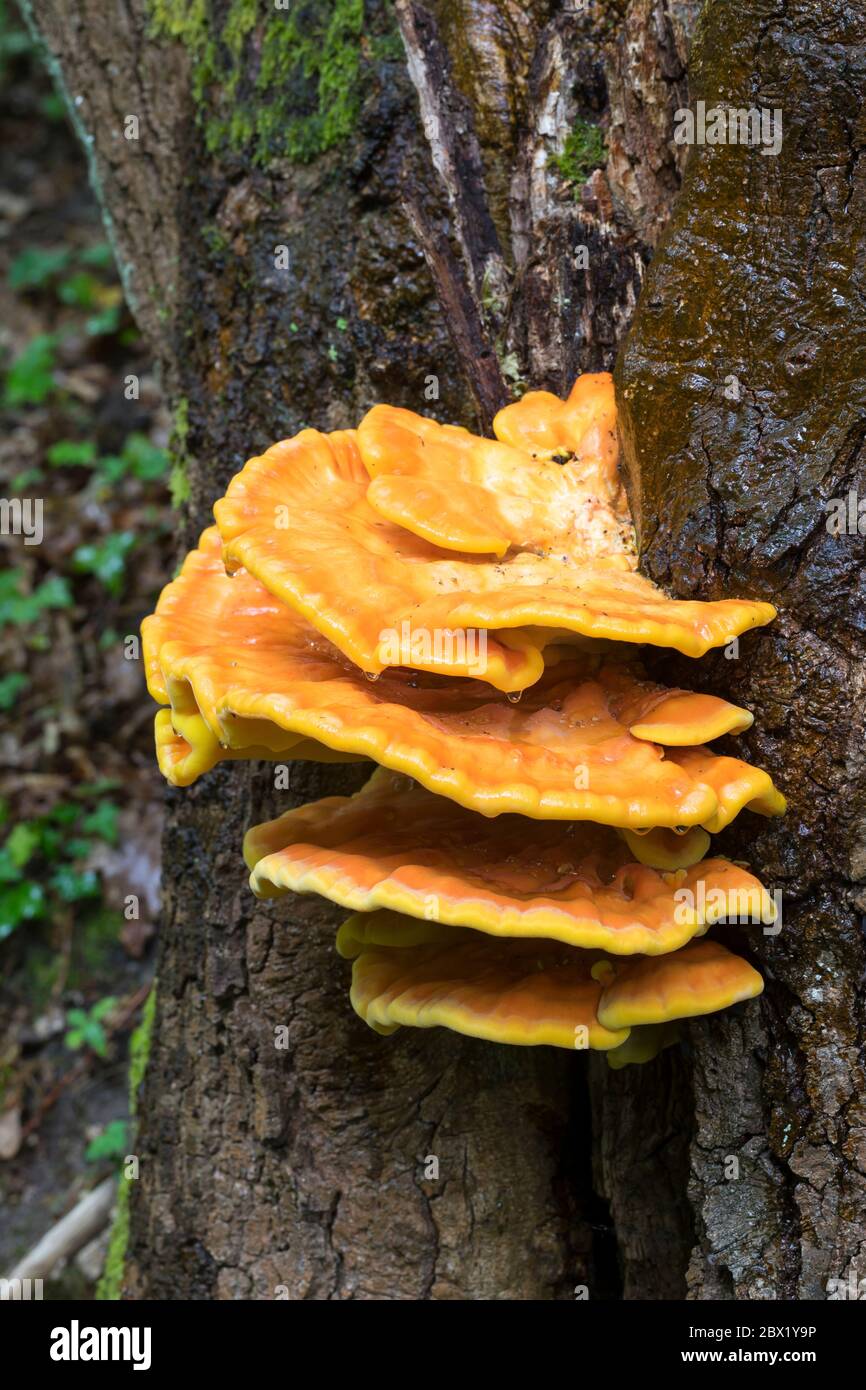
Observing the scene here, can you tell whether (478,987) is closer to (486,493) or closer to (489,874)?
(489,874)

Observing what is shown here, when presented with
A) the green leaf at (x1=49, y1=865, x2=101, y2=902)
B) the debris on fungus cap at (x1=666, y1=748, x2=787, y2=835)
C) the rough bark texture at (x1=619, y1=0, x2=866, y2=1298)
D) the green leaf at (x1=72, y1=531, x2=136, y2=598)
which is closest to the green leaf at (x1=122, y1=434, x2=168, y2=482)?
the green leaf at (x1=72, y1=531, x2=136, y2=598)

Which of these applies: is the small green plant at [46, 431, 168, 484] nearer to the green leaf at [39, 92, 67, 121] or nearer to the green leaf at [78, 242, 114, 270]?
the green leaf at [78, 242, 114, 270]

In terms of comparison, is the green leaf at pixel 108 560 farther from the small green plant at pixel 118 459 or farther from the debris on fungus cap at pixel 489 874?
the debris on fungus cap at pixel 489 874

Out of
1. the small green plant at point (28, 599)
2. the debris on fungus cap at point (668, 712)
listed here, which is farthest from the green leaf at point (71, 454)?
the debris on fungus cap at point (668, 712)

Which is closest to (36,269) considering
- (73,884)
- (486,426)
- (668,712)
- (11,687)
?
(11,687)
